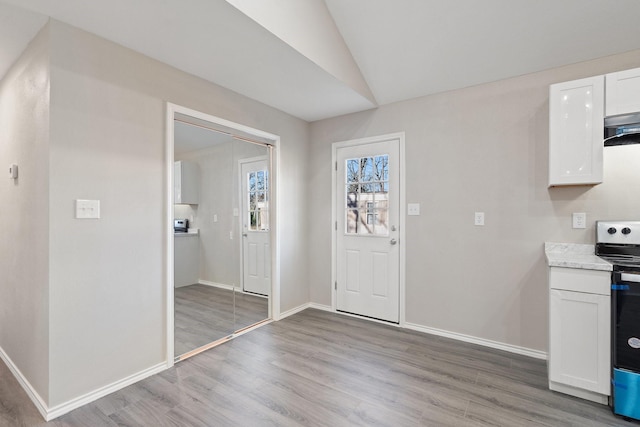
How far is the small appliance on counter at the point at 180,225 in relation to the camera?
2.63 m

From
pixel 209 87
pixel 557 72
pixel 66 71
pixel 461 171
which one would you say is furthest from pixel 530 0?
pixel 66 71

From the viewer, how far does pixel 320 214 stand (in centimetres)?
399

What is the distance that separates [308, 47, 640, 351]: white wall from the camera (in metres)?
2.50

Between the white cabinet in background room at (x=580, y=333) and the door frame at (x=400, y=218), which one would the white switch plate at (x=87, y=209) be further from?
the white cabinet in background room at (x=580, y=333)

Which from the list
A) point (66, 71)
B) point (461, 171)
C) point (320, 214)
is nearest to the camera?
point (66, 71)

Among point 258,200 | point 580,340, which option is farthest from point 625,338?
point 258,200

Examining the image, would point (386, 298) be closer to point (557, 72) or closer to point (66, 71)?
point (557, 72)

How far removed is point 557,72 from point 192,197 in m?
3.39

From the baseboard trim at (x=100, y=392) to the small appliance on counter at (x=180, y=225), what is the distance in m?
1.09

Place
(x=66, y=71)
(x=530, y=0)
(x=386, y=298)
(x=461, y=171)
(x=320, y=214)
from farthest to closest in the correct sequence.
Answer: (x=320, y=214) → (x=386, y=298) → (x=461, y=171) → (x=530, y=0) → (x=66, y=71)

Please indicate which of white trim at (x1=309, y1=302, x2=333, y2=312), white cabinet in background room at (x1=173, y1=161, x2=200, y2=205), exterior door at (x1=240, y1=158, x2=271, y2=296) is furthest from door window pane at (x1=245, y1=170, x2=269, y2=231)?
white trim at (x1=309, y1=302, x2=333, y2=312)

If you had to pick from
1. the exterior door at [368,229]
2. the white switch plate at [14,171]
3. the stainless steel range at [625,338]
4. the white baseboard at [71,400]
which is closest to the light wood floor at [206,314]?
the white baseboard at [71,400]

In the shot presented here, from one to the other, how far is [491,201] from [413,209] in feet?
2.44

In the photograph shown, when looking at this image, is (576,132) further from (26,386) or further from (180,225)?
(26,386)
